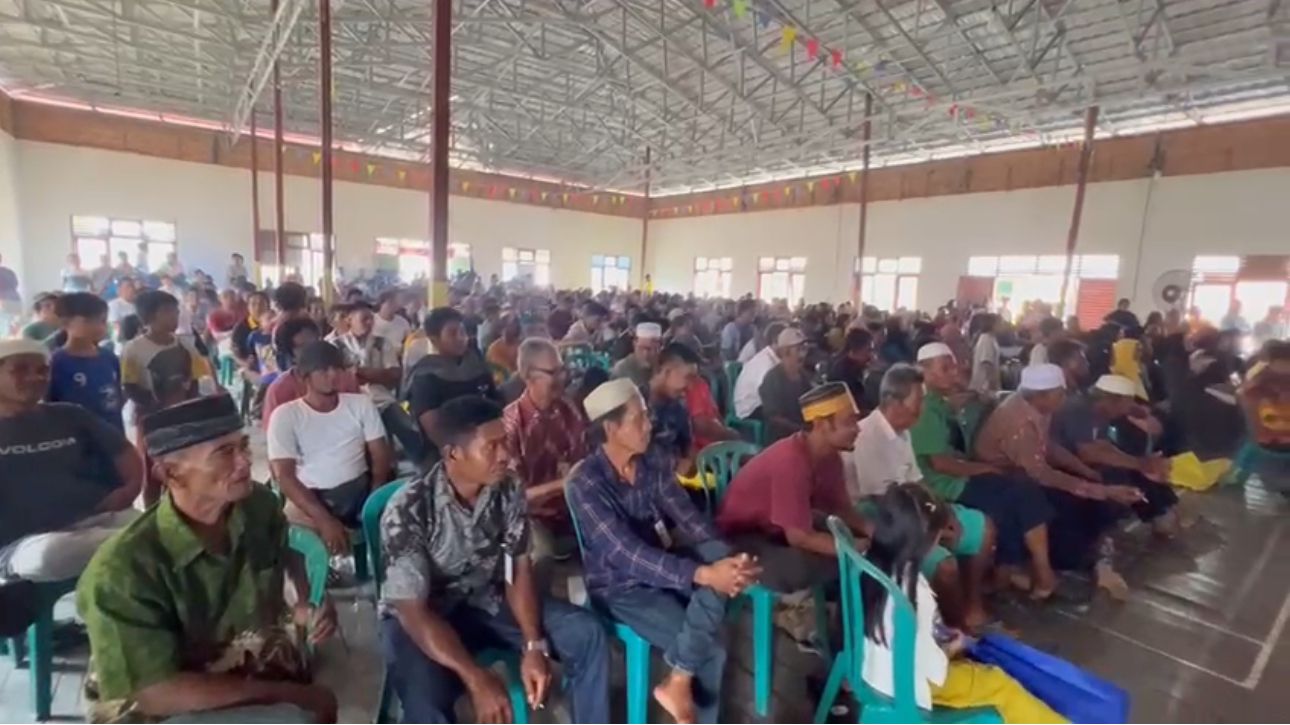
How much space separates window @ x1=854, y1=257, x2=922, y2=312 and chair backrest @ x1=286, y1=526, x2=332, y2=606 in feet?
43.2

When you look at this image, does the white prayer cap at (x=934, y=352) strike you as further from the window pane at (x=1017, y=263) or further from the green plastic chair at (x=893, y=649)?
the window pane at (x=1017, y=263)

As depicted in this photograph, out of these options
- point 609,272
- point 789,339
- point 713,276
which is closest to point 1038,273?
point 713,276

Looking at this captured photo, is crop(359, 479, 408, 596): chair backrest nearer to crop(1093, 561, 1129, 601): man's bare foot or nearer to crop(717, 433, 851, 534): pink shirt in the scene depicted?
crop(717, 433, 851, 534): pink shirt

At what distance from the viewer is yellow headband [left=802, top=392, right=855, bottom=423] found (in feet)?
7.28

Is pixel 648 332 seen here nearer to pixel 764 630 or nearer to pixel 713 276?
pixel 764 630

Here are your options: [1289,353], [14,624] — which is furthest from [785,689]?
[1289,353]

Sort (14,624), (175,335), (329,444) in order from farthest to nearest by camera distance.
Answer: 1. (175,335)
2. (329,444)
3. (14,624)

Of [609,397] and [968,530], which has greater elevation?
[609,397]

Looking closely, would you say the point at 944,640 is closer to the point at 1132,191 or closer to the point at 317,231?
the point at 1132,191

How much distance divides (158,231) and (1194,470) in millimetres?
16600

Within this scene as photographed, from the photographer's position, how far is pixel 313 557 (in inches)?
71.8

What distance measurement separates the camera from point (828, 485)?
2.41m

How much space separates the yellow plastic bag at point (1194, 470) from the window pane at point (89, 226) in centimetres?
1676

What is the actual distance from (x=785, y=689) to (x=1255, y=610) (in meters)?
2.29
